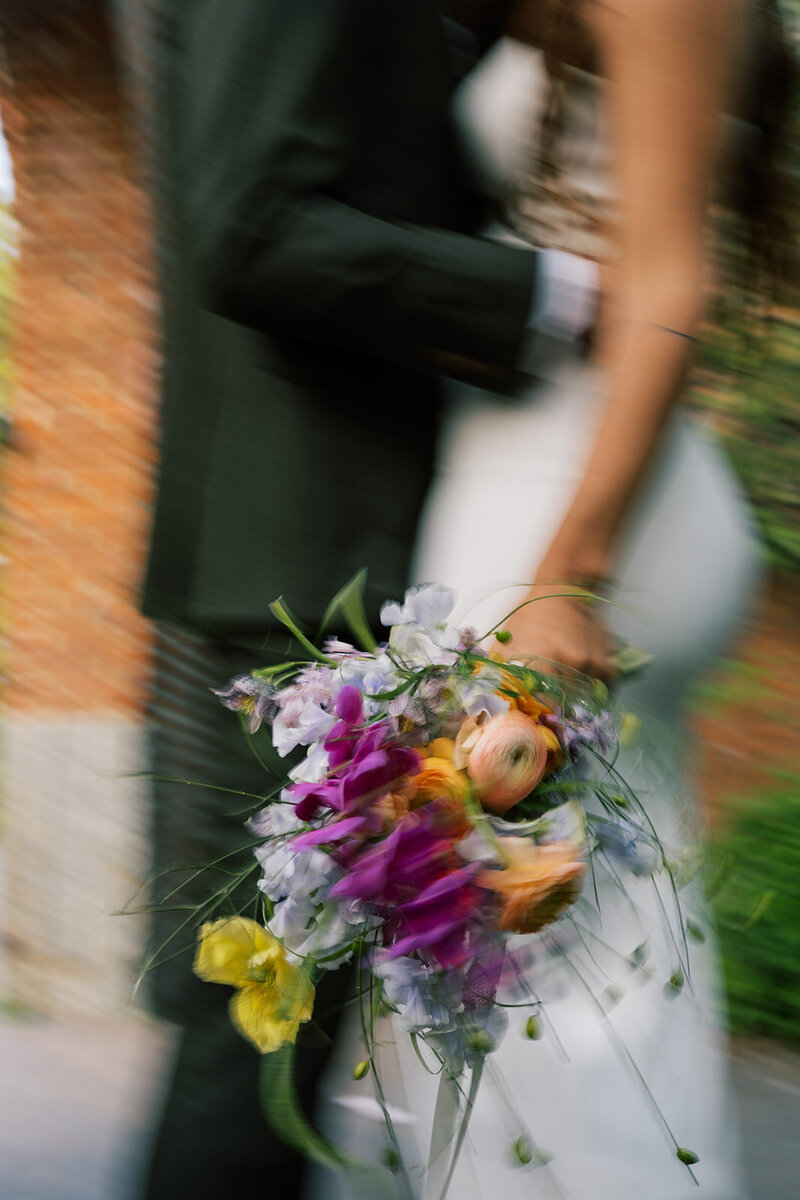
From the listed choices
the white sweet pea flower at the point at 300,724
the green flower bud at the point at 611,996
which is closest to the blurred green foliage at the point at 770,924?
the green flower bud at the point at 611,996

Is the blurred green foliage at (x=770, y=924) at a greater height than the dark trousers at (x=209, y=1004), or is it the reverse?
the dark trousers at (x=209, y=1004)

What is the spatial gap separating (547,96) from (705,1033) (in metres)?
0.92

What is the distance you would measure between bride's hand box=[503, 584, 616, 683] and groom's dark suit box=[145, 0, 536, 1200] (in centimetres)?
17

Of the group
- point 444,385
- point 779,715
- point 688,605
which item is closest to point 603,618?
point 688,605

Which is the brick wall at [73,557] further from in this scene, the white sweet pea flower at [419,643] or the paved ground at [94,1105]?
the white sweet pea flower at [419,643]

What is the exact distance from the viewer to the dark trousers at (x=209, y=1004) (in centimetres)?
96

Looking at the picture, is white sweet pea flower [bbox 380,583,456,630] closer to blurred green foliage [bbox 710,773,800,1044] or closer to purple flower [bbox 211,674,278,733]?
purple flower [bbox 211,674,278,733]

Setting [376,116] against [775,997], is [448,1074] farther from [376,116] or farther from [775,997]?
[775,997]

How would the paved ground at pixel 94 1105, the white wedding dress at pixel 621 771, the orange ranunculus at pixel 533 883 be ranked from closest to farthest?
the orange ranunculus at pixel 533 883 < the white wedding dress at pixel 621 771 < the paved ground at pixel 94 1105

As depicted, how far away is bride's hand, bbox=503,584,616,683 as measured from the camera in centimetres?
82

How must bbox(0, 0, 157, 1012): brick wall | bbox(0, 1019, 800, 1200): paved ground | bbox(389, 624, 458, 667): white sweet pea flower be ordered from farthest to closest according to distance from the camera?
1. bbox(0, 0, 157, 1012): brick wall
2. bbox(0, 1019, 800, 1200): paved ground
3. bbox(389, 624, 458, 667): white sweet pea flower

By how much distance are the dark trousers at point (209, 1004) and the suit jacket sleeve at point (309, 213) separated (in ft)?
1.04

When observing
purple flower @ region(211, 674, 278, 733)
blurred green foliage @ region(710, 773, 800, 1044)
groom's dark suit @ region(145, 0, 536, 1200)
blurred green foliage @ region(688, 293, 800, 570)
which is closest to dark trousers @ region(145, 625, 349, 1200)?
groom's dark suit @ region(145, 0, 536, 1200)

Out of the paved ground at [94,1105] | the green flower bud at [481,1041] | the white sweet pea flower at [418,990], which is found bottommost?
the paved ground at [94,1105]
